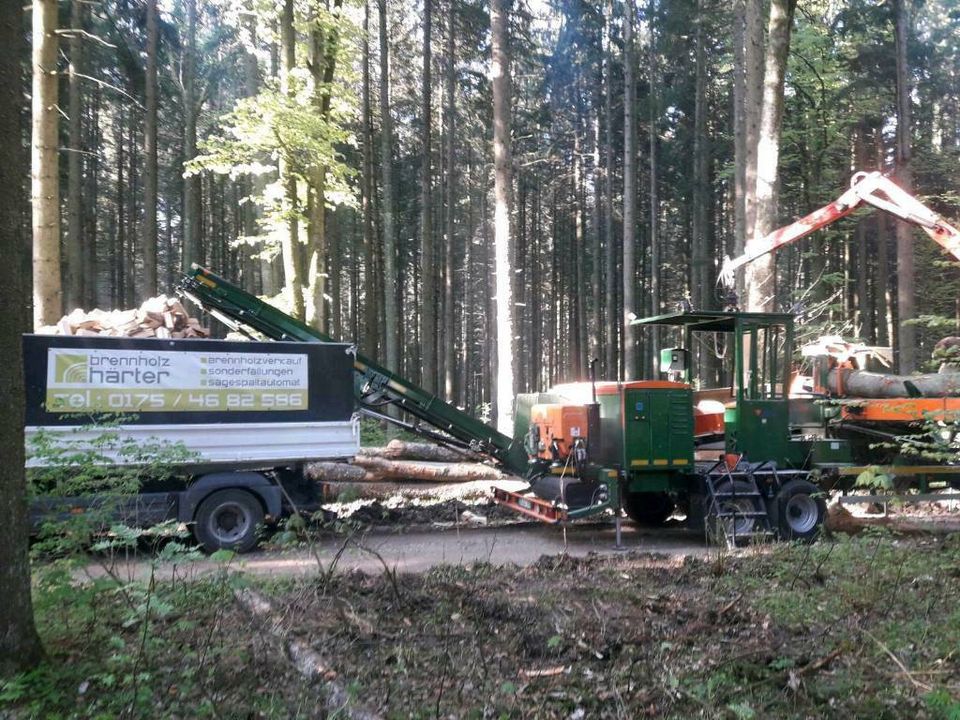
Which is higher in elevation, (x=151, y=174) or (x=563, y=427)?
(x=151, y=174)

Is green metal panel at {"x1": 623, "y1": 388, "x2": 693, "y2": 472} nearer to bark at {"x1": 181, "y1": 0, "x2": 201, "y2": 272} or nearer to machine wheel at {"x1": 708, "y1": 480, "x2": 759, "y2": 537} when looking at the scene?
machine wheel at {"x1": 708, "y1": 480, "x2": 759, "y2": 537}

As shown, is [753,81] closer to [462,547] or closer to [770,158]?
[770,158]

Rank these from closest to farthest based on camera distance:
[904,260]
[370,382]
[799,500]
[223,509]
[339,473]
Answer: [223,509] → [799,500] → [370,382] → [339,473] → [904,260]

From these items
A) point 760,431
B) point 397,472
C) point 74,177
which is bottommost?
point 397,472

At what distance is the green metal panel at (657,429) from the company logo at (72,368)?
7116 millimetres

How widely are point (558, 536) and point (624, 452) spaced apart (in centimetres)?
194

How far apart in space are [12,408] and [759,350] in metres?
9.81

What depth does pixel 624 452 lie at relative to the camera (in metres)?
10.8

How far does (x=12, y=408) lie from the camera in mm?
4445

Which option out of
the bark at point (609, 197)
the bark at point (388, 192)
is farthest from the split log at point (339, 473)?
the bark at point (609, 197)

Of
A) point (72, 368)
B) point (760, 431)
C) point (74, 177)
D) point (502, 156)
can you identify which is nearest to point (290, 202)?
point (502, 156)

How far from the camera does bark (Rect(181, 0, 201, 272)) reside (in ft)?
84.9

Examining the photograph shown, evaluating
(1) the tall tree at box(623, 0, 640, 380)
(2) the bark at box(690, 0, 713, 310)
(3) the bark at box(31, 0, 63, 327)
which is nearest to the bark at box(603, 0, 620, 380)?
(2) the bark at box(690, 0, 713, 310)

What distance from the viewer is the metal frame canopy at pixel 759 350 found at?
11211 millimetres
